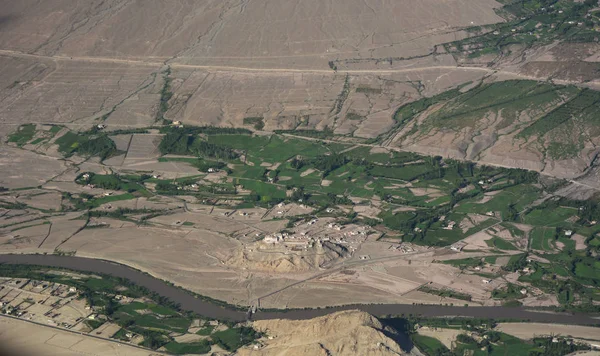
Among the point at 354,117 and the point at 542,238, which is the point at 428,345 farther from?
the point at 354,117

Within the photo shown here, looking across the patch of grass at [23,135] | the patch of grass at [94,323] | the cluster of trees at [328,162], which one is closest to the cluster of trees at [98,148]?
the patch of grass at [23,135]

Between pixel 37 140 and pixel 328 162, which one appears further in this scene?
pixel 37 140

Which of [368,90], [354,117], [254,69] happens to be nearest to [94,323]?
[354,117]

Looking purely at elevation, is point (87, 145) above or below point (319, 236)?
above

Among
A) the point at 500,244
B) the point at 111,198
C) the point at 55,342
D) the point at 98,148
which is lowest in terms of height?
the point at 500,244

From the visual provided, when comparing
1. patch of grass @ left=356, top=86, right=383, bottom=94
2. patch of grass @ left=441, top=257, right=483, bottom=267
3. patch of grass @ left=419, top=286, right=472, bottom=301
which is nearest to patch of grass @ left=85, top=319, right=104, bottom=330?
patch of grass @ left=419, top=286, right=472, bottom=301

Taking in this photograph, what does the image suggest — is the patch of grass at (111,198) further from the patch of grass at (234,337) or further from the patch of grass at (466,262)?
the patch of grass at (466,262)

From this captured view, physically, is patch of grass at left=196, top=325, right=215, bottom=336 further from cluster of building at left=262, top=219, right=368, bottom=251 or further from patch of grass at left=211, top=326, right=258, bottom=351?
cluster of building at left=262, top=219, right=368, bottom=251

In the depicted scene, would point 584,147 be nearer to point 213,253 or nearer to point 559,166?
point 559,166

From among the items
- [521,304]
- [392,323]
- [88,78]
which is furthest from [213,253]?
[88,78]
